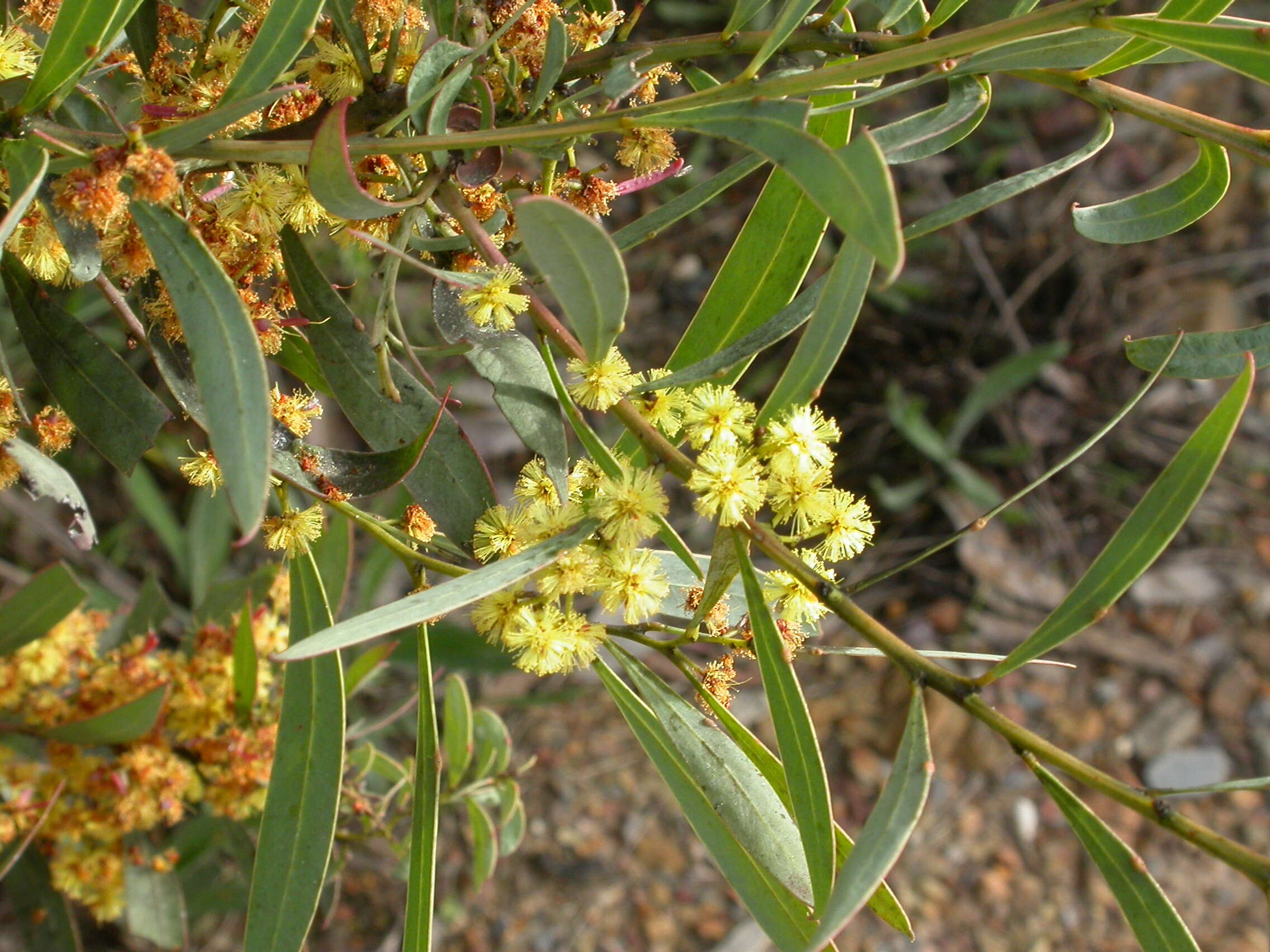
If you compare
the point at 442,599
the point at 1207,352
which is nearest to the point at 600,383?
the point at 442,599

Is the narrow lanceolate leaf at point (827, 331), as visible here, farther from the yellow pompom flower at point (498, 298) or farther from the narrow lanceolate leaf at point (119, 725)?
the narrow lanceolate leaf at point (119, 725)

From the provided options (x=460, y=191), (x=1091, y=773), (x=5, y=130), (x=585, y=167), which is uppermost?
(x=5, y=130)

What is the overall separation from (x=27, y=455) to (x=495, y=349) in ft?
1.49

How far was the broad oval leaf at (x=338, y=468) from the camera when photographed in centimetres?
85

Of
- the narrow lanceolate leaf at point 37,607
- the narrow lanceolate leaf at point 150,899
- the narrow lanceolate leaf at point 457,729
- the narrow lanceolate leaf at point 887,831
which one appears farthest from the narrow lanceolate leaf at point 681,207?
the narrow lanceolate leaf at point 150,899

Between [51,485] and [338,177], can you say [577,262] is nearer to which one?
[338,177]

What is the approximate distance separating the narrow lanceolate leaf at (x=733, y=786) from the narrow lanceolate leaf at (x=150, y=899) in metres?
1.04

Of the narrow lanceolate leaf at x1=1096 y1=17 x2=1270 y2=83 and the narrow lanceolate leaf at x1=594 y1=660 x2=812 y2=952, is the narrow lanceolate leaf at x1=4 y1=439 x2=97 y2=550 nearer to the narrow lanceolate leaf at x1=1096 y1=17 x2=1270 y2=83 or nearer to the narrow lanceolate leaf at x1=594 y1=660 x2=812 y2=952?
the narrow lanceolate leaf at x1=594 y1=660 x2=812 y2=952

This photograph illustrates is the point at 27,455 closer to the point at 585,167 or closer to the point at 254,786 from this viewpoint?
the point at 254,786

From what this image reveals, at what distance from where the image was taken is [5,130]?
750mm

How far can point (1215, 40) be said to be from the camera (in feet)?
2.32

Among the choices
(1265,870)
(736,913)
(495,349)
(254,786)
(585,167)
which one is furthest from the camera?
(585,167)

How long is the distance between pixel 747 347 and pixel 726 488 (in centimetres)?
12

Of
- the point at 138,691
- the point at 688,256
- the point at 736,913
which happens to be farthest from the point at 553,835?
the point at 688,256
